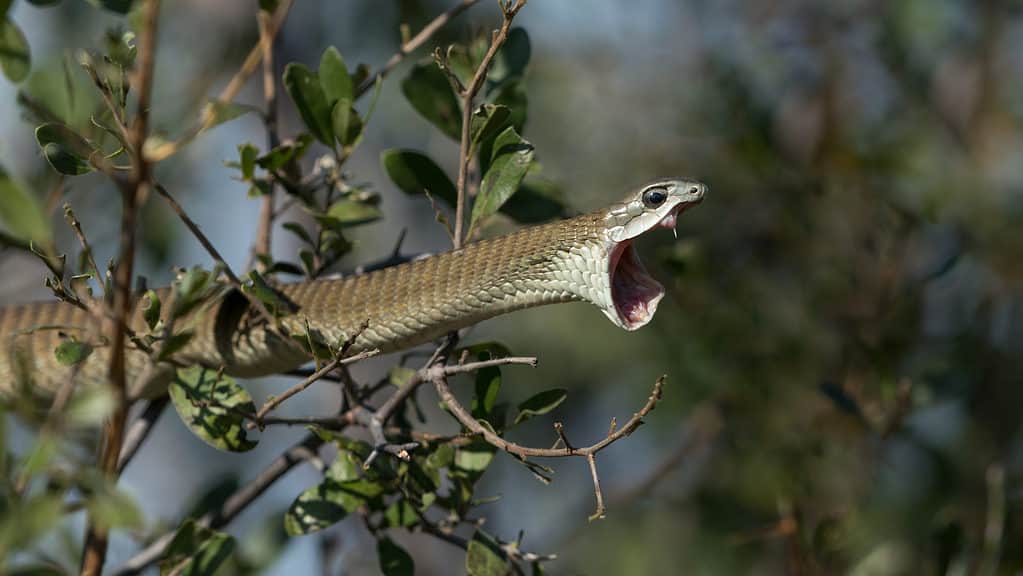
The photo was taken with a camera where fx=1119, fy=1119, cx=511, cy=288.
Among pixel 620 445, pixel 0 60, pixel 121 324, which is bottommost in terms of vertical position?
pixel 620 445

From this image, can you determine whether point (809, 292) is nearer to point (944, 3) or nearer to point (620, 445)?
point (944, 3)

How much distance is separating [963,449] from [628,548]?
1.64 meters

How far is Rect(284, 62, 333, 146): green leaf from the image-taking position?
249 cm

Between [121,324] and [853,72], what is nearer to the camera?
[121,324]

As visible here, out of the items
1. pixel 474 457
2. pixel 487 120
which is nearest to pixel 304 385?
pixel 474 457

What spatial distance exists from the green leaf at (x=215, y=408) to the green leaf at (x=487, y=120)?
0.72 metres

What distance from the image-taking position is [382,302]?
2.80m

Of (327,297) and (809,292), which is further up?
(327,297)

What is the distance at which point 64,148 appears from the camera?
6.91 feet

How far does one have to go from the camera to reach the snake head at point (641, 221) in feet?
8.82

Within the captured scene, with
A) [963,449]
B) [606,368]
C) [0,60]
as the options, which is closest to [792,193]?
[963,449]

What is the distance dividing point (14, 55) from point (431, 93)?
108 centimetres

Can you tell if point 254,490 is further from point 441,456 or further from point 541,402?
point 541,402

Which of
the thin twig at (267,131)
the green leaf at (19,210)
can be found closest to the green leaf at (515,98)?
the thin twig at (267,131)
